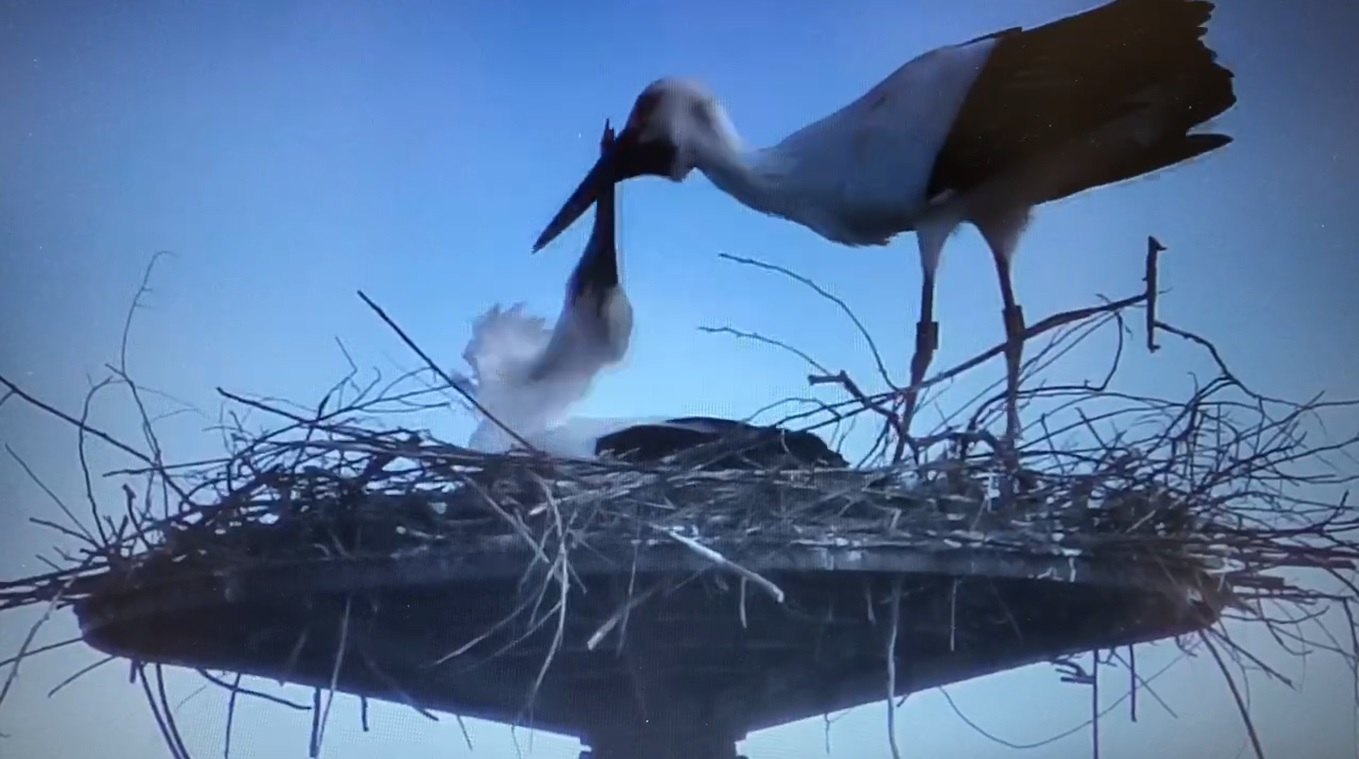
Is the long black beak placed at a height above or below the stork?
above

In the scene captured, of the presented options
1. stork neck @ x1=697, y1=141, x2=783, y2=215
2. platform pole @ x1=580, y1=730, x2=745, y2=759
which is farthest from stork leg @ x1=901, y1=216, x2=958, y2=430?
platform pole @ x1=580, y1=730, x2=745, y2=759

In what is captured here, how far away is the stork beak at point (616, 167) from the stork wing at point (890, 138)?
0.35 ft

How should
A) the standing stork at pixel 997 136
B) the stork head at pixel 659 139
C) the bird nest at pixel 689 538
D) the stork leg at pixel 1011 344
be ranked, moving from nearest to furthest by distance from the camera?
the bird nest at pixel 689 538, the stork leg at pixel 1011 344, the standing stork at pixel 997 136, the stork head at pixel 659 139

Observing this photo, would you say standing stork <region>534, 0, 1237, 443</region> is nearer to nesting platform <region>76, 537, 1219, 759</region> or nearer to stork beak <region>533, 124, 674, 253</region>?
stork beak <region>533, 124, 674, 253</region>

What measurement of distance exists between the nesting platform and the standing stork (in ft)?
0.91

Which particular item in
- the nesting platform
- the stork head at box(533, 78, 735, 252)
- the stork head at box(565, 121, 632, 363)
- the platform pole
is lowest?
the platform pole

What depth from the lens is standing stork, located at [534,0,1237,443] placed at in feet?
3.69

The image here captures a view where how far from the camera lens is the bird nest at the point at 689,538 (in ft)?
2.48

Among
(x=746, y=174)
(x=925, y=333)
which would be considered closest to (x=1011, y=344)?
(x=925, y=333)

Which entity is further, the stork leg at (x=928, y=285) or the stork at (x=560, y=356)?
the stork leg at (x=928, y=285)

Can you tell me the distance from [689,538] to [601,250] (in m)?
0.53

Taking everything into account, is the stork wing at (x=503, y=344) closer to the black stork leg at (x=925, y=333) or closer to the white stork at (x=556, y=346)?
the white stork at (x=556, y=346)

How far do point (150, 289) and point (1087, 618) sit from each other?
27.5 inches

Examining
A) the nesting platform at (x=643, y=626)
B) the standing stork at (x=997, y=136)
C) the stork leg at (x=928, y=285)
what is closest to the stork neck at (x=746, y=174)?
the standing stork at (x=997, y=136)
